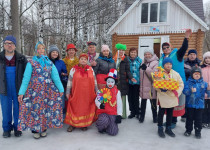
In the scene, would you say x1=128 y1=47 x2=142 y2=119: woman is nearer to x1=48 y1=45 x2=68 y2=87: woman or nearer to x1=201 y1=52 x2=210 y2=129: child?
x1=201 y1=52 x2=210 y2=129: child

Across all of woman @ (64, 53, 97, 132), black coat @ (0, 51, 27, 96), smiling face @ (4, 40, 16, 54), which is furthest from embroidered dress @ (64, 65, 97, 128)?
smiling face @ (4, 40, 16, 54)

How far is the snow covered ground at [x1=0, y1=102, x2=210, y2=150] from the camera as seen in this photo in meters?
2.81


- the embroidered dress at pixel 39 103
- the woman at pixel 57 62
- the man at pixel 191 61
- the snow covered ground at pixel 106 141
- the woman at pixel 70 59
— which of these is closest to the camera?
the snow covered ground at pixel 106 141

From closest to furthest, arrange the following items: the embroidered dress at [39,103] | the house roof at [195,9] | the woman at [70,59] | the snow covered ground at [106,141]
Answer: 1. the snow covered ground at [106,141]
2. the embroidered dress at [39,103]
3. the woman at [70,59]
4. the house roof at [195,9]

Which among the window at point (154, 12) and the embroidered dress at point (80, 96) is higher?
the window at point (154, 12)

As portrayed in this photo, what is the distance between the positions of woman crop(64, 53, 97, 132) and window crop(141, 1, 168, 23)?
960cm

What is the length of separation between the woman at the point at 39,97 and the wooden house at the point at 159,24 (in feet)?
31.1

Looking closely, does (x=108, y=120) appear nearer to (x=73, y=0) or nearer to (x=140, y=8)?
(x=73, y=0)

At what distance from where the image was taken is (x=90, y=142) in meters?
2.97

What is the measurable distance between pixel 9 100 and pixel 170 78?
312cm

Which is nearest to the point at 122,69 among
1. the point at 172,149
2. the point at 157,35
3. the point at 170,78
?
the point at 170,78

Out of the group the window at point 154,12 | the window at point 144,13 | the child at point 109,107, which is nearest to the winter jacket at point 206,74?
the child at point 109,107

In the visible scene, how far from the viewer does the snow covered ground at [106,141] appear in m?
2.81

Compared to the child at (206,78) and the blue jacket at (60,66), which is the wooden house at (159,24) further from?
the blue jacket at (60,66)
